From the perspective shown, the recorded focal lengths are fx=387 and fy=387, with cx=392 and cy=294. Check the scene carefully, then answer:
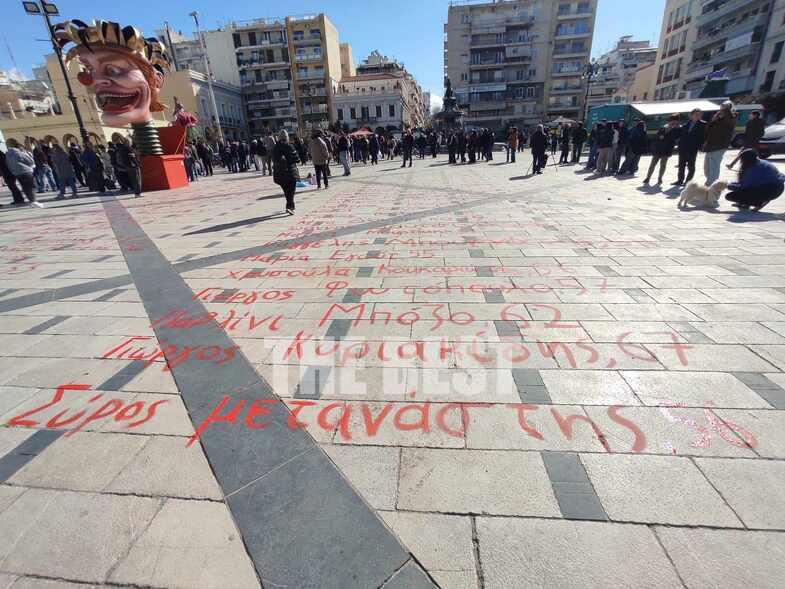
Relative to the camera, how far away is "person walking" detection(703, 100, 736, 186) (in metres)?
8.25

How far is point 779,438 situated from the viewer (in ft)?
6.90

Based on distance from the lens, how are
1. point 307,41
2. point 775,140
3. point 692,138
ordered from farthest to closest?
point 307,41 → point 775,140 → point 692,138

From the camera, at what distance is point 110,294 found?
4.67m

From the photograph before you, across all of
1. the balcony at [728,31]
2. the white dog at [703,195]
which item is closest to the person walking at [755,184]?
the white dog at [703,195]

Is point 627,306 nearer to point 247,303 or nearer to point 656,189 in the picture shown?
point 247,303

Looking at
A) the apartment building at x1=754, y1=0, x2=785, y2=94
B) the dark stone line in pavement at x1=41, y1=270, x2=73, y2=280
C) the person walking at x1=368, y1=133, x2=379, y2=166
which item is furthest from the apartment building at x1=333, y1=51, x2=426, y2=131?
the dark stone line in pavement at x1=41, y1=270, x2=73, y2=280

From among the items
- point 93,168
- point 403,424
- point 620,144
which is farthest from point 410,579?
point 93,168

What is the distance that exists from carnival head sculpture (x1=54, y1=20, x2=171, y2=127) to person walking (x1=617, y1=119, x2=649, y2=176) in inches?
637

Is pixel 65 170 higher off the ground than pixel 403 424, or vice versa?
pixel 65 170

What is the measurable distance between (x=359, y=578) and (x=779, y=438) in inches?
91.9

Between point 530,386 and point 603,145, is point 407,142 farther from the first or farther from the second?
point 530,386

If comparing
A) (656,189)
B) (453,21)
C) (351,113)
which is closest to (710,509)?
(656,189)

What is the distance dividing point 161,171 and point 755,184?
1760 centimetres

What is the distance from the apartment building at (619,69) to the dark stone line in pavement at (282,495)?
75476 millimetres
